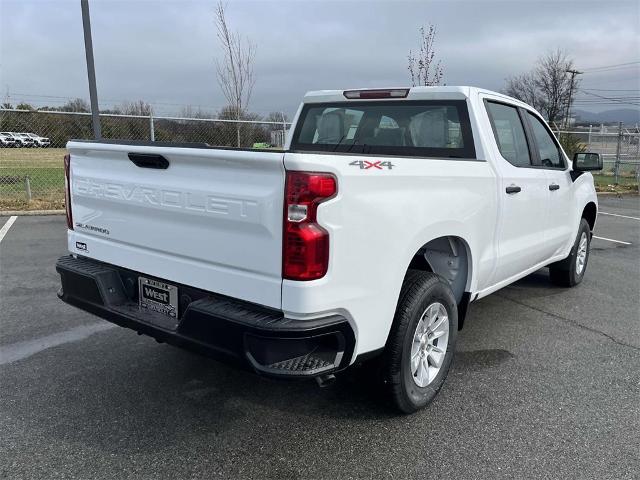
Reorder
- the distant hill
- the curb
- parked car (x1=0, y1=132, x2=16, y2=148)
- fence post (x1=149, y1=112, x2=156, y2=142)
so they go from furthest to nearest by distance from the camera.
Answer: the distant hill < fence post (x1=149, y1=112, x2=156, y2=142) < parked car (x1=0, y1=132, x2=16, y2=148) < the curb

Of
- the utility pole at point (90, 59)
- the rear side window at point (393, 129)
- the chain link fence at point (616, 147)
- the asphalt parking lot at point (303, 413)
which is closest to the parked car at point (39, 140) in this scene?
the utility pole at point (90, 59)

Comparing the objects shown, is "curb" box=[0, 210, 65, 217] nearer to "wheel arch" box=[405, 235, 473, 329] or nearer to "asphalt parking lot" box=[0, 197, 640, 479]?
"asphalt parking lot" box=[0, 197, 640, 479]

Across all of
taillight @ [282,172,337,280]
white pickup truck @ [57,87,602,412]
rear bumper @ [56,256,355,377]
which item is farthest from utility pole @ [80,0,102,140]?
taillight @ [282,172,337,280]

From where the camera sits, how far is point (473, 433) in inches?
118

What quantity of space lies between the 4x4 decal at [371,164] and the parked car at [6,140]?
1154 cm

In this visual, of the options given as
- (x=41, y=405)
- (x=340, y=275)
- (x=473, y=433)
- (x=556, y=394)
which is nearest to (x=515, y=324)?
(x=556, y=394)

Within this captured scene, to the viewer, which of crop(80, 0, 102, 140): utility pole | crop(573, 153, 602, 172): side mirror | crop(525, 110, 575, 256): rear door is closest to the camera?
crop(525, 110, 575, 256): rear door

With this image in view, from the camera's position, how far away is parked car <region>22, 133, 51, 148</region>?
464 inches

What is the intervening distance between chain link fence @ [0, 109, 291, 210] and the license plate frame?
8.15 m

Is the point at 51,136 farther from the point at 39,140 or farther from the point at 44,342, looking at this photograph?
the point at 44,342

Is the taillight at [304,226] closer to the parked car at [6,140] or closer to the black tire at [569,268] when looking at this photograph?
the black tire at [569,268]

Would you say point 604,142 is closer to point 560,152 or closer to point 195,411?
point 560,152

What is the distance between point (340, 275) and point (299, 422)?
43.3 inches

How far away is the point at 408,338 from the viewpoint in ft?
9.64
